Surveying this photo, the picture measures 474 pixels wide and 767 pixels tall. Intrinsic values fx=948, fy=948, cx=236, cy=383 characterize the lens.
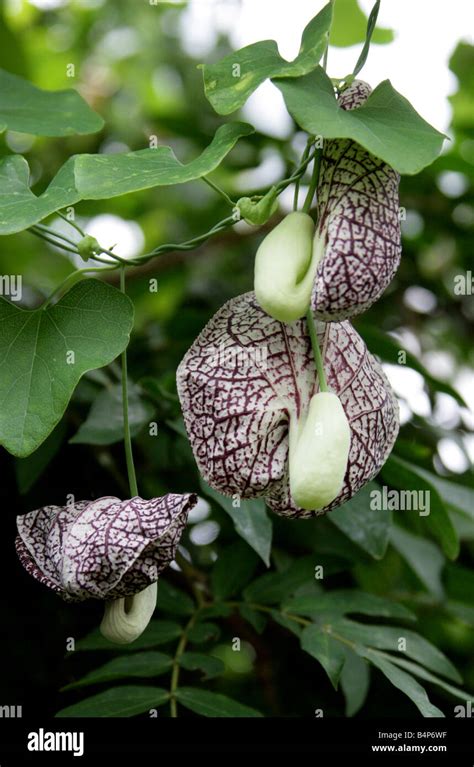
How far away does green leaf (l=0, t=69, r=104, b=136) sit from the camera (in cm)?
89

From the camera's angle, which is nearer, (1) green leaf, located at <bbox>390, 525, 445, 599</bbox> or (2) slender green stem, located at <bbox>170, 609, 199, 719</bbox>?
(2) slender green stem, located at <bbox>170, 609, 199, 719</bbox>

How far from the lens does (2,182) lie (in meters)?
0.77

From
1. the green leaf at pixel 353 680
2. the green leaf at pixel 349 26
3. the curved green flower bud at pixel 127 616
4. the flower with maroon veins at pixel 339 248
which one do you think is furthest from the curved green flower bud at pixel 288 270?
the green leaf at pixel 349 26

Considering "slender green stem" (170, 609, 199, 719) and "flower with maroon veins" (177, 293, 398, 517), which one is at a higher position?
"flower with maroon veins" (177, 293, 398, 517)

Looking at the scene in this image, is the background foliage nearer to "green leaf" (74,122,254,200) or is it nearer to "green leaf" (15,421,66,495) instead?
"green leaf" (15,421,66,495)

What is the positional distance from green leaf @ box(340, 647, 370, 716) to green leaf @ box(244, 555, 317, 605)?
0.11m

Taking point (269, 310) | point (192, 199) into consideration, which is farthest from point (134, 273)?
point (269, 310)

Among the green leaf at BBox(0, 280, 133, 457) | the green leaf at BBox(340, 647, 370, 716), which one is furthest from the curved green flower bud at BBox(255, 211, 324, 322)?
the green leaf at BBox(340, 647, 370, 716)

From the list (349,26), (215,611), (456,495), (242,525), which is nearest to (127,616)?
(242,525)

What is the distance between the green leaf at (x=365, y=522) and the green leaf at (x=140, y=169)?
1.38ft

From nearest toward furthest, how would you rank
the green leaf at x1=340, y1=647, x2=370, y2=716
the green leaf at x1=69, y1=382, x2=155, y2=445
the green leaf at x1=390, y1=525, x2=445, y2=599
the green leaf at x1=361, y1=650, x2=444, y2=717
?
the green leaf at x1=361, y1=650, x2=444, y2=717
the green leaf at x1=69, y1=382, x2=155, y2=445
the green leaf at x1=340, y1=647, x2=370, y2=716
the green leaf at x1=390, y1=525, x2=445, y2=599

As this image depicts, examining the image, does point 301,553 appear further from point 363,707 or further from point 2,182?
point 2,182

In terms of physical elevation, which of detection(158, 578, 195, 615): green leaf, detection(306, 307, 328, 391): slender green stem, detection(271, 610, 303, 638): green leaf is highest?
detection(306, 307, 328, 391): slender green stem

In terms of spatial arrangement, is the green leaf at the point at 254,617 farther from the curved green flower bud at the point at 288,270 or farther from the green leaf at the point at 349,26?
the green leaf at the point at 349,26
